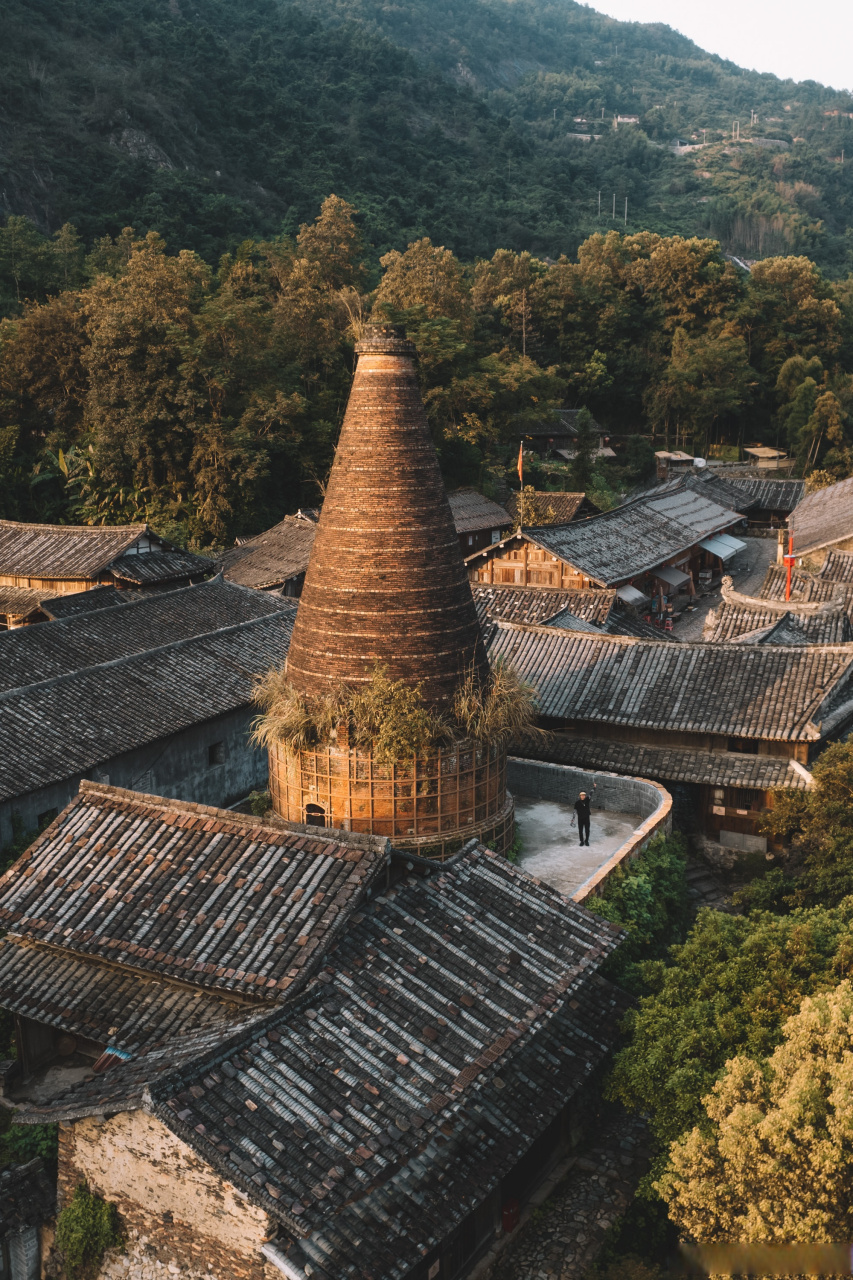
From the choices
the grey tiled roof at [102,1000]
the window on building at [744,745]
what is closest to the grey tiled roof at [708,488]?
the window on building at [744,745]

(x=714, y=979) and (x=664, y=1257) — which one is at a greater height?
(x=714, y=979)

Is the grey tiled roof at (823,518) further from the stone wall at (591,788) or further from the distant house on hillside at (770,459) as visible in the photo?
the stone wall at (591,788)

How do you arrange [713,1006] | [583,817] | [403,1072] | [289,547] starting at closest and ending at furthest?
1. [403,1072]
2. [713,1006]
3. [583,817]
4. [289,547]

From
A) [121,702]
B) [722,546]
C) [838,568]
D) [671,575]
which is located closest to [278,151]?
[722,546]

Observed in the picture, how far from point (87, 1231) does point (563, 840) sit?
13218 mm

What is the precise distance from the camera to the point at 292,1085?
1148cm

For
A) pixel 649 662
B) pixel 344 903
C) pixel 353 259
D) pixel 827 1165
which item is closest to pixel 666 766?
pixel 649 662

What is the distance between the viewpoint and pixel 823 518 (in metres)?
52.9

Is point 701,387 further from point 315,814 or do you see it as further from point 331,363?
point 315,814

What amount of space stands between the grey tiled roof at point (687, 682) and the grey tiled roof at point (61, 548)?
15907 millimetres

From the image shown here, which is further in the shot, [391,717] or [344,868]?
[391,717]

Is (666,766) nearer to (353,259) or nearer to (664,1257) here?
(664,1257)

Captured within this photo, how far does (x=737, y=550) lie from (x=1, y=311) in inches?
1822

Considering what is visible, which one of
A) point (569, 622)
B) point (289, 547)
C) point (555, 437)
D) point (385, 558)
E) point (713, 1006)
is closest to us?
point (713, 1006)
